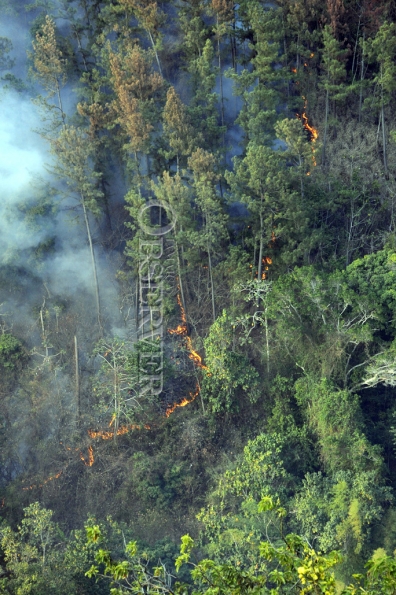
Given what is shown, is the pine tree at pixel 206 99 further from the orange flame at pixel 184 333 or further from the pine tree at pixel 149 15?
the orange flame at pixel 184 333

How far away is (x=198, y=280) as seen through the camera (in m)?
33.9

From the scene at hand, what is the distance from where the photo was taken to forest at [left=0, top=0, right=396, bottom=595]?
1153 inches

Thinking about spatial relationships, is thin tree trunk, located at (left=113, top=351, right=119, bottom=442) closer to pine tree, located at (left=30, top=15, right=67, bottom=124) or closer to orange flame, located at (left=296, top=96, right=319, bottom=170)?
pine tree, located at (left=30, top=15, right=67, bottom=124)

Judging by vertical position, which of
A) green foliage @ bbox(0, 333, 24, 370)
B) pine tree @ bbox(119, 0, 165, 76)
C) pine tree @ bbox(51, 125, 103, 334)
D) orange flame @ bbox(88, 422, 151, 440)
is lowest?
orange flame @ bbox(88, 422, 151, 440)

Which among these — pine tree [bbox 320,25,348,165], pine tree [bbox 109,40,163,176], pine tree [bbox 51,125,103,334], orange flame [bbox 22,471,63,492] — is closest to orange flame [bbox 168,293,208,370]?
pine tree [bbox 51,125,103,334]

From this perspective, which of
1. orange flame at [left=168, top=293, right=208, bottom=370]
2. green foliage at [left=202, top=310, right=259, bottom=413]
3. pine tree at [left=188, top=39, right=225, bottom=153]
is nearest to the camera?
green foliage at [left=202, top=310, right=259, bottom=413]

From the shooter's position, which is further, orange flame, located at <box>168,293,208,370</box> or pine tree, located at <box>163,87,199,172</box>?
orange flame, located at <box>168,293,208,370</box>

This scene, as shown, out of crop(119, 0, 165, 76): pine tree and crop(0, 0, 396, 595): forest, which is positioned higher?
crop(119, 0, 165, 76): pine tree

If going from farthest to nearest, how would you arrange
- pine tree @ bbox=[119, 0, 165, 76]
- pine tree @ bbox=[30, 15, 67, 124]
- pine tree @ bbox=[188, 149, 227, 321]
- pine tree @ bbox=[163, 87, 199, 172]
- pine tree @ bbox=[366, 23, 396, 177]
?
1. pine tree @ bbox=[119, 0, 165, 76]
2. pine tree @ bbox=[366, 23, 396, 177]
3. pine tree @ bbox=[30, 15, 67, 124]
4. pine tree @ bbox=[163, 87, 199, 172]
5. pine tree @ bbox=[188, 149, 227, 321]

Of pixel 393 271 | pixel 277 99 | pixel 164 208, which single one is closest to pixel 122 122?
pixel 164 208

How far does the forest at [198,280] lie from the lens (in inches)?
1153

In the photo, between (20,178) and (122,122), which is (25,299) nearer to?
(20,178)

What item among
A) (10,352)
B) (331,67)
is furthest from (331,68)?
(10,352)

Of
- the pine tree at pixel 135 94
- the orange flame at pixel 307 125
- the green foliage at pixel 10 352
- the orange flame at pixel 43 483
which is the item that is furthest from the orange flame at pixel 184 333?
the orange flame at pixel 307 125
